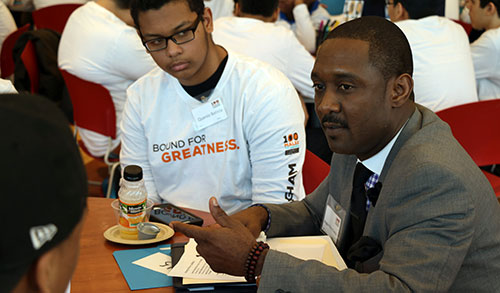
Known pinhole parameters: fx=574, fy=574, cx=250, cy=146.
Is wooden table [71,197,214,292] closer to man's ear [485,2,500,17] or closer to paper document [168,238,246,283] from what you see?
paper document [168,238,246,283]

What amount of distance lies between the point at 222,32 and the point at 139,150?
142cm

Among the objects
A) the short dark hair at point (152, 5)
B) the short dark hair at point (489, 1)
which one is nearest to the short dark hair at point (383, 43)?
the short dark hair at point (152, 5)

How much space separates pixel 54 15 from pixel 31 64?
59.1 inches

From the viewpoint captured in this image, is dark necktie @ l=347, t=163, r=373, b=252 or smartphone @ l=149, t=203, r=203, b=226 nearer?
dark necktie @ l=347, t=163, r=373, b=252

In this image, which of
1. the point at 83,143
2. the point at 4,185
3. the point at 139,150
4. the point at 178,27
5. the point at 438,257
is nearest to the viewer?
the point at 4,185

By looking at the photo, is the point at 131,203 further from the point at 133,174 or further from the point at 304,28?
the point at 304,28

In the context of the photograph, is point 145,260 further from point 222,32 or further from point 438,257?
point 222,32

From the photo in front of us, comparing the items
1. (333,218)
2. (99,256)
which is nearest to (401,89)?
(333,218)

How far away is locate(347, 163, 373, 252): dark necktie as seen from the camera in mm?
1609

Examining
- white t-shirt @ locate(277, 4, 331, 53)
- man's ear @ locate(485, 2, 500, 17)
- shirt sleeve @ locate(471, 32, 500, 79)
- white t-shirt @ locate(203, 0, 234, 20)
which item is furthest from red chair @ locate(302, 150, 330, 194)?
white t-shirt @ locate(203, 0, 234, 20)

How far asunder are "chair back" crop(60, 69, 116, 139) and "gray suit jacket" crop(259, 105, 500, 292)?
2.11 metres

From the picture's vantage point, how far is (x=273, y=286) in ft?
4.53

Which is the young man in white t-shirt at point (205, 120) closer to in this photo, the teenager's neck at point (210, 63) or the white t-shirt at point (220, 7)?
the teenager's neck at point (210, 63)

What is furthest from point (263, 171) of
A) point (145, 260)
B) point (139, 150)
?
point (145, 260)
